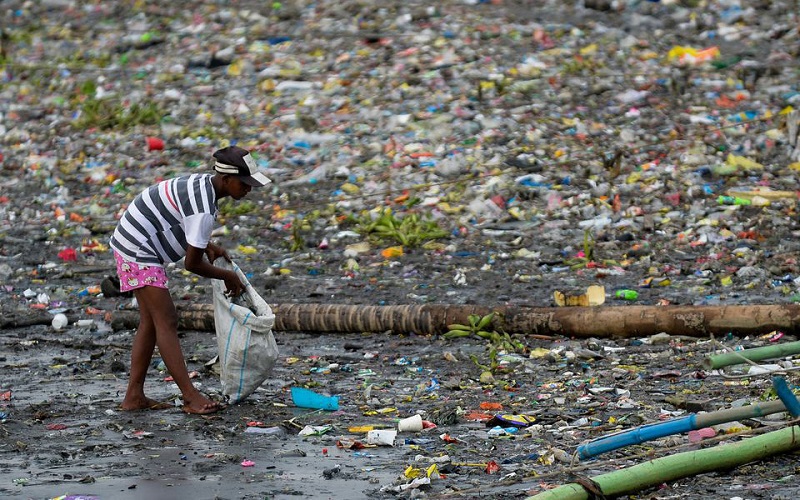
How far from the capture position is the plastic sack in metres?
5.24

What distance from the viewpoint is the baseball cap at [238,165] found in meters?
5.01

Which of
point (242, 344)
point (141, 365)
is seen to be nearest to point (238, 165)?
point (242, 344)

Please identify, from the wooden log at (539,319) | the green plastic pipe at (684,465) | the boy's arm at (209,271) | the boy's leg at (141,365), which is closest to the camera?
the green plastic pipe at (684,465)

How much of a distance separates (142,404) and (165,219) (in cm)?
83

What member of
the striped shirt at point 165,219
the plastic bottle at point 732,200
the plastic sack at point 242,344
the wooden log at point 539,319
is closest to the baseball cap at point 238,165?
the striped shirt at point 165,219

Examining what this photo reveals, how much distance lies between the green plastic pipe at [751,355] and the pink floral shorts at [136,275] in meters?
2.30

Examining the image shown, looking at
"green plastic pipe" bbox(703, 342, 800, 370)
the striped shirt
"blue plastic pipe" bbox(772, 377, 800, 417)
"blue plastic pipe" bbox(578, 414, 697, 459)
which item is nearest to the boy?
the striped shirt

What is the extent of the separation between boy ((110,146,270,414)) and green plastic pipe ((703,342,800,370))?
1948 mm

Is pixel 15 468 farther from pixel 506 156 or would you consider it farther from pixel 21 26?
pixel 21 26

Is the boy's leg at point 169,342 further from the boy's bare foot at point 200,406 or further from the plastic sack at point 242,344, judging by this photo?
the plastic sack at point 242,344

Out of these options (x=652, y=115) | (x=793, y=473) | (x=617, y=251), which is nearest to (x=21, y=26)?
(x=652, y=115)

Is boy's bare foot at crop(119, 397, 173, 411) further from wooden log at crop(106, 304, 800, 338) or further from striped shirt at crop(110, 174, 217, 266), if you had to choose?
wooden log at crop(106, 304, 800, 338)

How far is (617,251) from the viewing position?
315 inches

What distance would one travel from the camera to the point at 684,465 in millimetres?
3873
